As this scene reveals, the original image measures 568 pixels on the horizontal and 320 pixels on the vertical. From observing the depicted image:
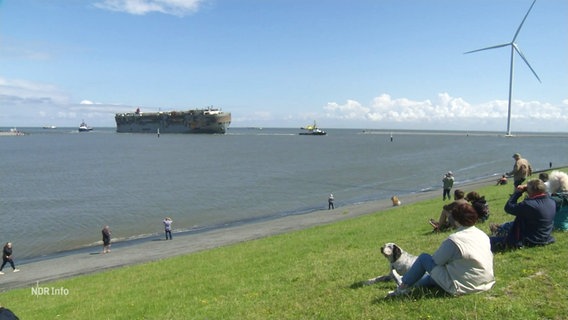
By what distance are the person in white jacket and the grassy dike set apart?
7.0 inches

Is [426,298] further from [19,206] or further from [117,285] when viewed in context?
[19,206]

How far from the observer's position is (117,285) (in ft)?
43.0

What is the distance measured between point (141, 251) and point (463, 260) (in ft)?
61.6

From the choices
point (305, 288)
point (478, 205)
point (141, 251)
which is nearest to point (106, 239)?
point (141, 251)

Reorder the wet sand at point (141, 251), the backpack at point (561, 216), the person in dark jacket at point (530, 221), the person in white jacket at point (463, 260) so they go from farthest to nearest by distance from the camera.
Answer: the wet sand at point (141, 251), the backpack at point (561, 216), the person in dark jacket at point (530, 221), the person in white jacket at point (463, 260)

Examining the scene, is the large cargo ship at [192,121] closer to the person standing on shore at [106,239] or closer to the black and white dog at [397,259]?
the person standing on shore at [106,239]

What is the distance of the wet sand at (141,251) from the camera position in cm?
Result: 1816

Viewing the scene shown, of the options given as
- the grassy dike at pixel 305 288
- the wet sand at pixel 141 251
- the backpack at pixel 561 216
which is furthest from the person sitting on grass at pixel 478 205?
the wet sand at pixel 141 251

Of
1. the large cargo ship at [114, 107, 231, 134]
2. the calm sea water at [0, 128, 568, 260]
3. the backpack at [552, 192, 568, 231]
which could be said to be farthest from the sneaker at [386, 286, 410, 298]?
the large cargo ship at [114, 107, 231, 134]

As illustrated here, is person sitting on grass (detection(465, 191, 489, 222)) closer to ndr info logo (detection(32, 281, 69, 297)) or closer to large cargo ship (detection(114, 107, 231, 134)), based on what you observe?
ndr info logo (detection(32, 281, 69, 297))

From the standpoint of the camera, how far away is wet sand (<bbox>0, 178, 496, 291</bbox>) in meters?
18.2

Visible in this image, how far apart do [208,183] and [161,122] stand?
494ft

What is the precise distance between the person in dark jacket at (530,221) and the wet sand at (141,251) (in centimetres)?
1484

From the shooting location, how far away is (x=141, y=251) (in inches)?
860
